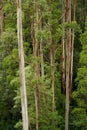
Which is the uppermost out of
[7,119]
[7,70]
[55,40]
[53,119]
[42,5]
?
[42,5]

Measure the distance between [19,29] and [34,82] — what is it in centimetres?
317

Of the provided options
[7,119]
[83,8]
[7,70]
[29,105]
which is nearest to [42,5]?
[29,105]

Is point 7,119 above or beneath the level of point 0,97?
beneath

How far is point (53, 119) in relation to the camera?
52.7 ft

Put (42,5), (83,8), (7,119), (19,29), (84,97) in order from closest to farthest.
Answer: (19,29) < (42,5) < (84,97) < (7,119) < (83,8)

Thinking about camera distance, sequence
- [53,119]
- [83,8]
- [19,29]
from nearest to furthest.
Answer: [19,29] → [53,119] → [83,8]

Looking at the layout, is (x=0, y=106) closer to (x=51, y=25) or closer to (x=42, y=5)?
(x=51, y=25)

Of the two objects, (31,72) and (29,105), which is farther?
(29,105)

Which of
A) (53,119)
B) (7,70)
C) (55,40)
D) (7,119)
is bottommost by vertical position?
(7,119)

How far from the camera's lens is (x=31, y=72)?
1502 cm

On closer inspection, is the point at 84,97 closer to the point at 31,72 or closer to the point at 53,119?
the point at 53,119

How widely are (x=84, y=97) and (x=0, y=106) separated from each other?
4941 millimetres

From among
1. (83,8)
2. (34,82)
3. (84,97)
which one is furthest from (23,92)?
(83,8)

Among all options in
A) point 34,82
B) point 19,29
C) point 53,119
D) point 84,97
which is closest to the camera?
point 19,29
